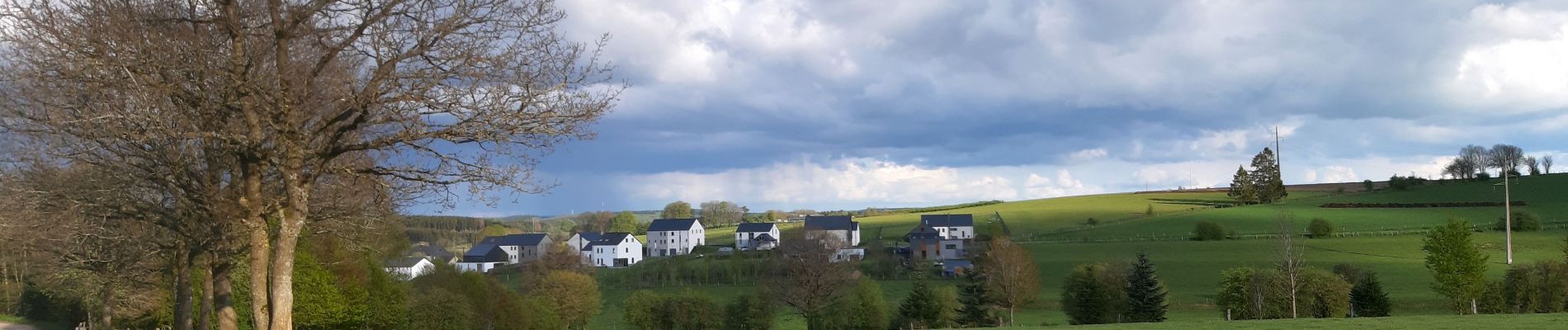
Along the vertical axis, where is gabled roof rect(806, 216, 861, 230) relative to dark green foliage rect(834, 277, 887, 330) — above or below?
above

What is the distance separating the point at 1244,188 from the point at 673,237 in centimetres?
7599

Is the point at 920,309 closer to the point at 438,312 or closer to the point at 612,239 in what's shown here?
the point at 438,312

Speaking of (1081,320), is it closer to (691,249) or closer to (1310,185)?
(691,249)

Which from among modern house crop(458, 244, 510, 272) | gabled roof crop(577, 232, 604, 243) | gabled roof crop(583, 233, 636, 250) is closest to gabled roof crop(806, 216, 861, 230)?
gabled roof crop(583, 233, 636, 250)

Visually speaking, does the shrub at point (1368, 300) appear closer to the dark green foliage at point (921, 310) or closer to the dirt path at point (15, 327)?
the dark green foliage at point (921, 310)

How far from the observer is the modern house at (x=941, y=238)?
92938 mm

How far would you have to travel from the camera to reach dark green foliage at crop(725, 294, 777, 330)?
186ft

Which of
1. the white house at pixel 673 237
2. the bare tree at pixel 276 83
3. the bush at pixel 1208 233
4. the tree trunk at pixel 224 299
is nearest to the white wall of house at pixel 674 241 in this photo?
the white house at pixel 673 237

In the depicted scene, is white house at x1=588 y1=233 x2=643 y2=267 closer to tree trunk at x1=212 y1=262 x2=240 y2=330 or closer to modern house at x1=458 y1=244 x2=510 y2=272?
modern house at x1=458 y1=244 x2=510 y2=272

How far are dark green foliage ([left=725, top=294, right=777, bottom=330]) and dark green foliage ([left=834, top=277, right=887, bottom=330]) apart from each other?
803 millimetres

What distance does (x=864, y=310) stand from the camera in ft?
184

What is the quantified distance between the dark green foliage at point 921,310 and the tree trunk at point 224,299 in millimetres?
42376

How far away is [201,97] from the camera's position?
32.6ft

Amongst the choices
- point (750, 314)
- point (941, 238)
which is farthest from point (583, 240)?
point (750, 314)
